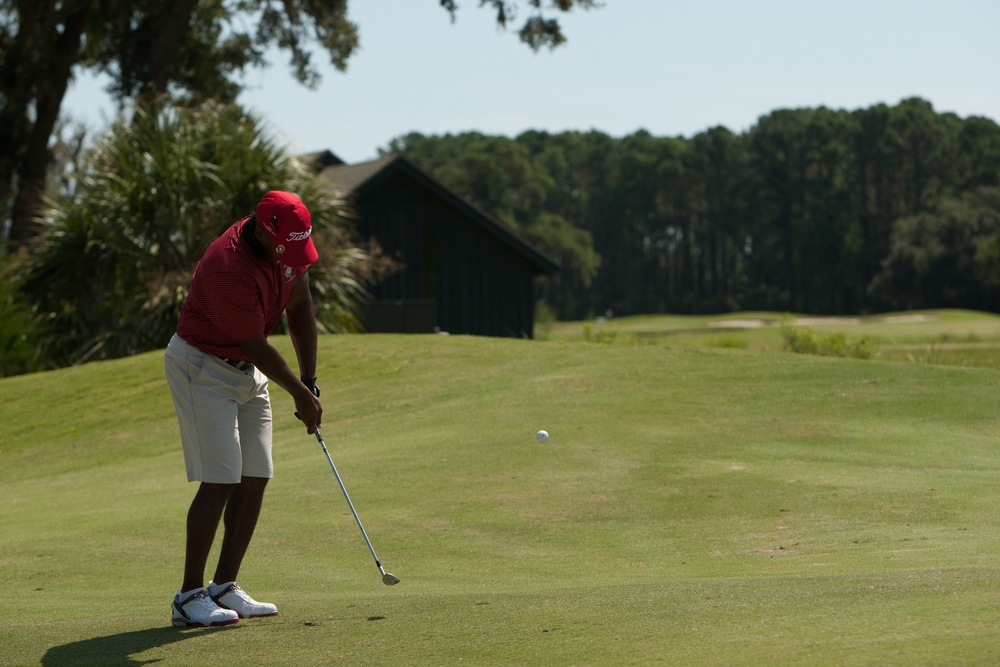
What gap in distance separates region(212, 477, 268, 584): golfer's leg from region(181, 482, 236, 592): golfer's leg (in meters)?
0.15

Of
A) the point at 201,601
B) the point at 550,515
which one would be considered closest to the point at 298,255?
the point at 201,601

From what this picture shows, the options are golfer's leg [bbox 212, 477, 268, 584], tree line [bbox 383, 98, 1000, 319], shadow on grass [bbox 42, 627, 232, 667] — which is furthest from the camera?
tree line [bbox 383, 98, 1000, 319]

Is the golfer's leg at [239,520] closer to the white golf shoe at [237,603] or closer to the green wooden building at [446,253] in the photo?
the white golf shoe at [237,603]

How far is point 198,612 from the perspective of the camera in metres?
5.12

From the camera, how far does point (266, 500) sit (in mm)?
9398

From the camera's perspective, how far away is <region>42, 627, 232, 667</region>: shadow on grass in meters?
4.45

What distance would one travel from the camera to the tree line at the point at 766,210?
89.9m

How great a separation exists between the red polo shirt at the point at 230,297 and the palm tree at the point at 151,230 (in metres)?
15.4

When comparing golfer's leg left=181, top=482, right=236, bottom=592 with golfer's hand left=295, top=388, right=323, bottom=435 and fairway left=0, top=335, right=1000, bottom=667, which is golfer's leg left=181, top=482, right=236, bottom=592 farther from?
golfer's hand left=295, top=388, right=323, bottom=435

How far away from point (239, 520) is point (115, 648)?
2.93 ft

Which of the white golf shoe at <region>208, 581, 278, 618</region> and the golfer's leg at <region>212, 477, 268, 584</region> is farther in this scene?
the golfer's leg at <region>212, 477, 268, 584</region>

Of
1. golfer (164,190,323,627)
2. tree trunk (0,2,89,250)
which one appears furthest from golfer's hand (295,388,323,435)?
tree trunk (0,2,89,250)

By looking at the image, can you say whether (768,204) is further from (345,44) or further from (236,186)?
(236,186)

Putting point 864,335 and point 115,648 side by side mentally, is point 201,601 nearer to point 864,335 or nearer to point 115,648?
point 115,648
